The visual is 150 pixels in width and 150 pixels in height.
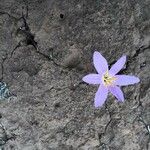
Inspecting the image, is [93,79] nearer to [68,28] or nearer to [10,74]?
[68,28]

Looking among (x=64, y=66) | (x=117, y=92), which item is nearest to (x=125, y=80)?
(x=117, y=92)

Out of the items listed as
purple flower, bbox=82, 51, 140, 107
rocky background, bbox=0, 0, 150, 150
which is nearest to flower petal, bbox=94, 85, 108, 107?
purple flower, bbox=82, 51, 140, 107

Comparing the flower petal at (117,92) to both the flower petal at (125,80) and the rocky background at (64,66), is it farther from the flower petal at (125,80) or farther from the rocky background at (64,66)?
the rocky background at (64,66)

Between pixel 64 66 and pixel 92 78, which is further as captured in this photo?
pixel 64 66

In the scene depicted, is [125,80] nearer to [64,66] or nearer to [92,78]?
[92,78]

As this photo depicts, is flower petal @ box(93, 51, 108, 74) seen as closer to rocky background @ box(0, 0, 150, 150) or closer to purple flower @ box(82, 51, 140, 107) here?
purple flower @ box(82, 51, 140, 107)

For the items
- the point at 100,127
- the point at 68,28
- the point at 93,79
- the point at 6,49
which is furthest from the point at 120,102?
the point at 6,49
